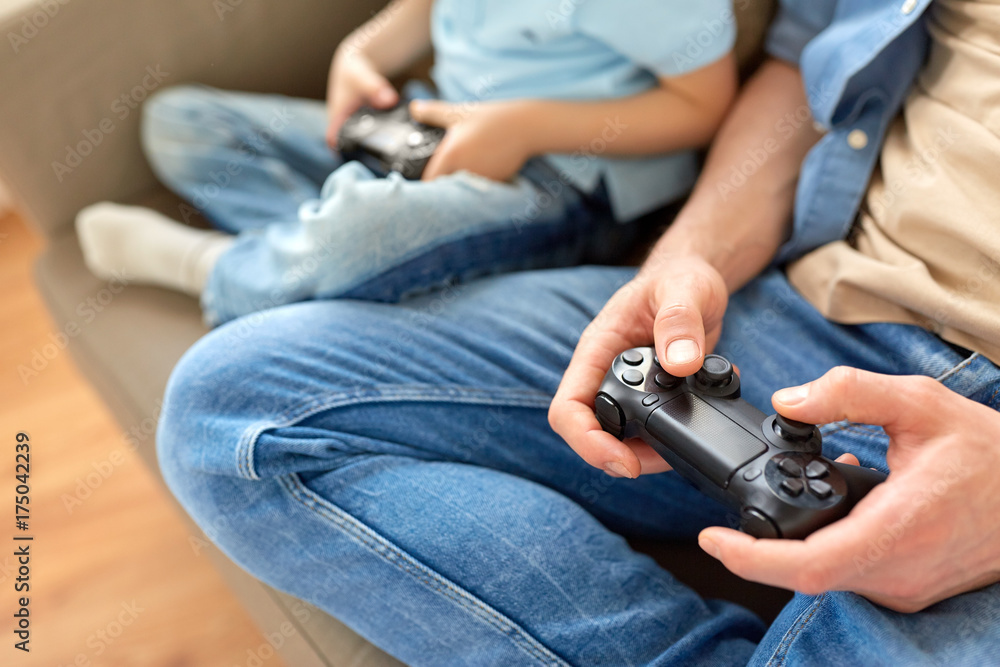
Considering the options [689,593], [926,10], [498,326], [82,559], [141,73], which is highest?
[926,10]

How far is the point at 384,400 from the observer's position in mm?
527

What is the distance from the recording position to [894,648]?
1.23ft

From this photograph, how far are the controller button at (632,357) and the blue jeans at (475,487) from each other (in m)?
0.12

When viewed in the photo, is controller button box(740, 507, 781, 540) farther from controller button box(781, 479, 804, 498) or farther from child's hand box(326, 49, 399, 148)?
child's hand box(326, 49, 399, 148)

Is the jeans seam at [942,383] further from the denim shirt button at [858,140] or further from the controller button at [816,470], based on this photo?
the denim shirt button at [858,140]

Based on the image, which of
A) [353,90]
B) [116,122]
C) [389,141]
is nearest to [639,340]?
[389,141]

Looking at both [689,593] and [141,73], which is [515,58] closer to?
[141,73]

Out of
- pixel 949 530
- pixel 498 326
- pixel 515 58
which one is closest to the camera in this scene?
pixel 949 530

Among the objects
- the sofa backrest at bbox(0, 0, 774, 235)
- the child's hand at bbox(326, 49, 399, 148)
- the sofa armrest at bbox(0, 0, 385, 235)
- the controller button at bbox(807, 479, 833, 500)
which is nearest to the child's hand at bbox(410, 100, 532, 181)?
the child's hand at bbox(326, 49, 399, 148)

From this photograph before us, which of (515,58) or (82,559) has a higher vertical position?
(515,58)

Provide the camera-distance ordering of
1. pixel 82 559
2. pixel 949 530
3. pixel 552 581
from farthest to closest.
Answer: pixel 82 559
pixel 552 581
pixel 949 530

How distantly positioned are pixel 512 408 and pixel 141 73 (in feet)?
2.07

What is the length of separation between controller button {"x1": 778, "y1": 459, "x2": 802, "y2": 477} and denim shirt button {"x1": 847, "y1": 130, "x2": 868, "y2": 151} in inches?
12.9

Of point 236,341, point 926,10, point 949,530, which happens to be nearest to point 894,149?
point 926,10
